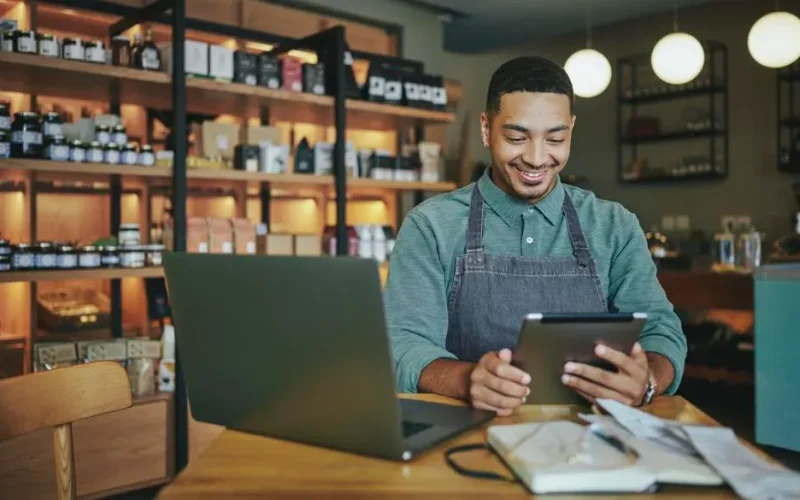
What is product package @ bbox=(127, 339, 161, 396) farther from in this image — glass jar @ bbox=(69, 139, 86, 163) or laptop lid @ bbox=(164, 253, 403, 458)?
laptop lid @ bbox=(164, 253, 403, 458)

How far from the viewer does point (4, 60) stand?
2611 millimetres

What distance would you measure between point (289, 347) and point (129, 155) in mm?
2328

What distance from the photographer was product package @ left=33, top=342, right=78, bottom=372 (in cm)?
282

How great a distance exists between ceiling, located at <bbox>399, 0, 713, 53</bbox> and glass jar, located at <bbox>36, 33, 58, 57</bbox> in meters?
2.61

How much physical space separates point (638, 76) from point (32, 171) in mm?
4808

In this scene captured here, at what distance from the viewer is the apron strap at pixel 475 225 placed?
148cm

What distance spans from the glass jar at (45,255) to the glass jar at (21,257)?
0.07 ft

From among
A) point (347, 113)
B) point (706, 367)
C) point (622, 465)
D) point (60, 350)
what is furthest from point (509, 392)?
point (706, 367)

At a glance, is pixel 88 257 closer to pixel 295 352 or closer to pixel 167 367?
pixel 167 367

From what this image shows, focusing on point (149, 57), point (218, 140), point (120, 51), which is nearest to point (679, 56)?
point (218, 140)

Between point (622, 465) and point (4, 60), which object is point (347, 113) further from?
point (622, 465)

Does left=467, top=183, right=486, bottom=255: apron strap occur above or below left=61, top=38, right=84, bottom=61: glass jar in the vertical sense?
below

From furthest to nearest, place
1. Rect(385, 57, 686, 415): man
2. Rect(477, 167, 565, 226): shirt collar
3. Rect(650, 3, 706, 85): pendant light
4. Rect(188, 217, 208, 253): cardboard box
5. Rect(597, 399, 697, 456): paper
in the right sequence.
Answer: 1. Rect(650, 3, 706, 85): pendant light
2. Rect(188, 217, 208, 253): cardboard box
3. Rect(477, 167, 565, 226): shirt collar
4. Rect(385, 57, 686, 415): man
5. Rect(597, 399, 697, 456): paper

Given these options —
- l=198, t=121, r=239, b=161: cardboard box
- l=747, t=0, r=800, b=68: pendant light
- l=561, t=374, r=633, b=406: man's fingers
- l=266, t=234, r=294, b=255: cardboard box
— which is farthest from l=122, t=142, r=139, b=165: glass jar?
l=747, t=0, r=800, b=68: pendant light
